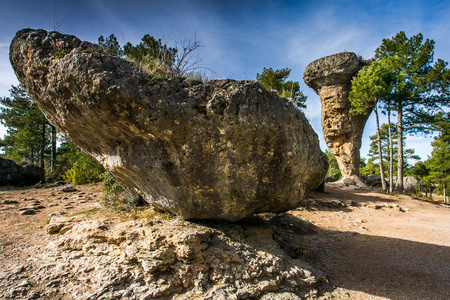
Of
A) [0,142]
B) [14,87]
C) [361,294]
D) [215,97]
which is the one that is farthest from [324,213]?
[0,142]

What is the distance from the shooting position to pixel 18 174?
42.3 ft

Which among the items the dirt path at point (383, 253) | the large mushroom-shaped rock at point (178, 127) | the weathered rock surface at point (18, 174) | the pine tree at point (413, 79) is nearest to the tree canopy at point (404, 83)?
the pine tree at point (413, 79)

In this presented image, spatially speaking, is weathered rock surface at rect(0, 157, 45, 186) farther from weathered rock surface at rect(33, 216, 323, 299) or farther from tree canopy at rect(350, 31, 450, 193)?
tree canopy at rect(350, 31, 450, 193)

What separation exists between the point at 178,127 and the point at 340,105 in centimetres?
1998

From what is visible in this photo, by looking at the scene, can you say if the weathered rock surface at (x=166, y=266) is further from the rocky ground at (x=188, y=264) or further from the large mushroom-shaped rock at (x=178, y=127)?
the large mushroom-shaped rock at (x=178, y=127)

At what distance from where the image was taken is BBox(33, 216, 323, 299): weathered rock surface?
314 cm

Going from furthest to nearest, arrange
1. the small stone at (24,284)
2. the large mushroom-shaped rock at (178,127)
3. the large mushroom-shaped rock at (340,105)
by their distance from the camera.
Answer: the large mushroom-shaped rock at (340,105) → the large mushroom-shaped rock at (178,127) → the small stone at (24,284)

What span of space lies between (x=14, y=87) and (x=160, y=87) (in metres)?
22.8

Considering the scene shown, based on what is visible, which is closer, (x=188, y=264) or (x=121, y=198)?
(x=188, y=264)

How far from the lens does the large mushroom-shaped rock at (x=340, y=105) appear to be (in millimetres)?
19422

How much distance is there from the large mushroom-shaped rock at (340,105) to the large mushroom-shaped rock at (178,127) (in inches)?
718

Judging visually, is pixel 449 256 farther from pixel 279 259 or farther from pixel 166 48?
pixel 166 48

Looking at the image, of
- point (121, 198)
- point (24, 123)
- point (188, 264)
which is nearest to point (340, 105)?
point (121, 198)

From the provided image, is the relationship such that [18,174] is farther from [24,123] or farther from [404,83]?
[404,83]
